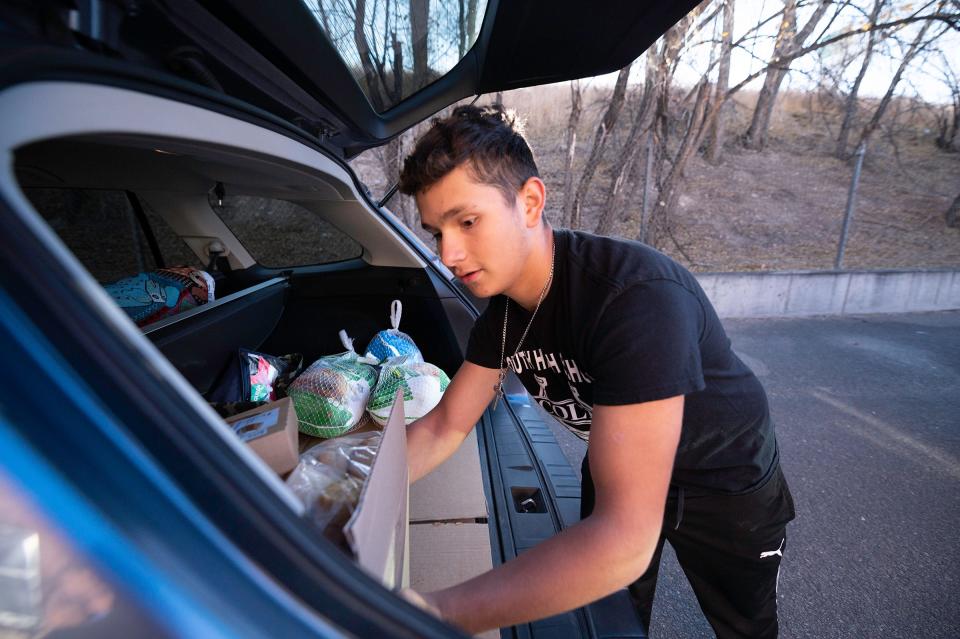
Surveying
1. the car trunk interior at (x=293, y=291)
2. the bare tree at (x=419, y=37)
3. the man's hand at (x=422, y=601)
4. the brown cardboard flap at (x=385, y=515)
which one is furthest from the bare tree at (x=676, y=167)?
the man's hand at (x=422, y=601)

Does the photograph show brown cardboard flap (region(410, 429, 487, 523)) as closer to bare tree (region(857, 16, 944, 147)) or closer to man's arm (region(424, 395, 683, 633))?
man's arm (region(424, 395, 683, 633))

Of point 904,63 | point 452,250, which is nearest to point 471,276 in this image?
point 452,250

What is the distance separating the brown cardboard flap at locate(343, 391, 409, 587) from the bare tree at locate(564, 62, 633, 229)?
6.59m

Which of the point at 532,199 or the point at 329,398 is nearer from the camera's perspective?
the point at 532,199

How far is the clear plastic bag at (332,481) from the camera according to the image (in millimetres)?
831

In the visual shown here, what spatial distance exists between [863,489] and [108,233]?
5036 millimetres

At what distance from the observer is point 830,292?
671cm

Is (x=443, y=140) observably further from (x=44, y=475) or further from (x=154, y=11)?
(x=44, y=475)

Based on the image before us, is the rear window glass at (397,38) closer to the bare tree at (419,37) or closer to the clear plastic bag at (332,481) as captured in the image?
the bare tree at (419,37)

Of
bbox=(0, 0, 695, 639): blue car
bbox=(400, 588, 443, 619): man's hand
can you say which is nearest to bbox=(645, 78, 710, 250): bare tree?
bbox=(0, 0, 695, 639): blue car

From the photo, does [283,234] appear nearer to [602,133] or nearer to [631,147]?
[602,133]

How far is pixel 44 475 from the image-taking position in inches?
19.5

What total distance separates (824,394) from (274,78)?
4750 millimetres

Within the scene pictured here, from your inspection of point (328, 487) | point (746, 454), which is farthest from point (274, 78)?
point (746, 454)
